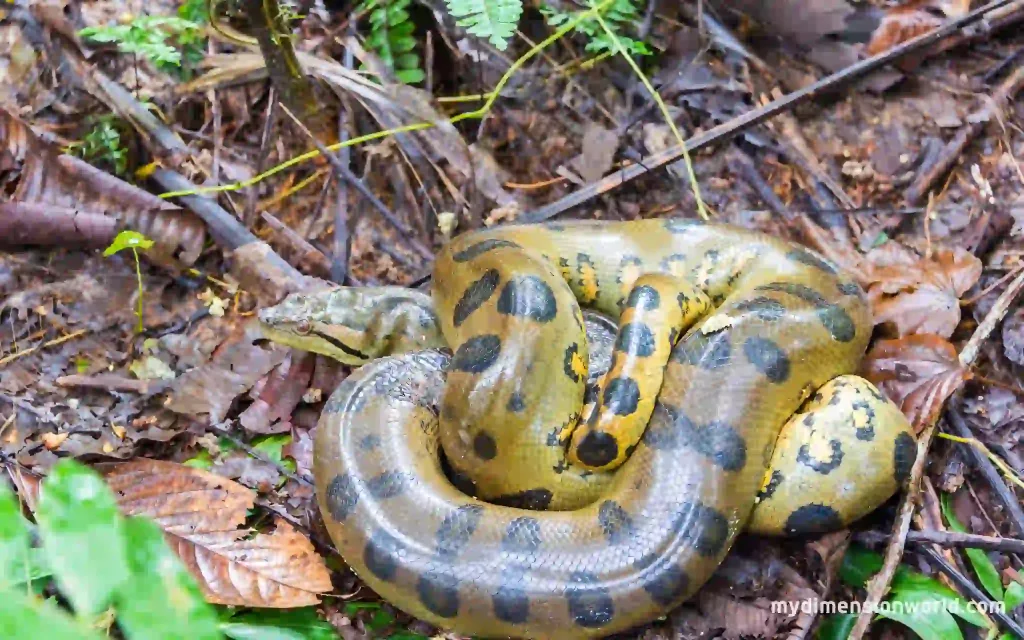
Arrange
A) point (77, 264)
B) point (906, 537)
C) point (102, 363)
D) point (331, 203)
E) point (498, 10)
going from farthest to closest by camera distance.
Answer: point (331, 203) < point (77, 264) < point (102, 363) < point (498, 10) < point (906, 537)

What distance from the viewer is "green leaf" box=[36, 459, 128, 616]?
1240mm

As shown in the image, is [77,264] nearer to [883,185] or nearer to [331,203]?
[331,203]

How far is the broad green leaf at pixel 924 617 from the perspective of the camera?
10.4ft

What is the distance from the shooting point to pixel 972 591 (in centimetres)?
324

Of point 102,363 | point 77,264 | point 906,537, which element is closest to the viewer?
point 906,537

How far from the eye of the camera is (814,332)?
354 centimetres

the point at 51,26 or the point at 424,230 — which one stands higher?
the point at 51,26

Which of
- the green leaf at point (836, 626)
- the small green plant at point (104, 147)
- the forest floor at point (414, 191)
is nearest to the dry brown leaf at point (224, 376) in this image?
the forest floor at point (414, 191)

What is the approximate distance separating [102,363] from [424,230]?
6.32 ft

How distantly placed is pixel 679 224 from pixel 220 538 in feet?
8.88

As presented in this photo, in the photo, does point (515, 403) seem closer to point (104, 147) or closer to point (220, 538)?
point (220, 538)

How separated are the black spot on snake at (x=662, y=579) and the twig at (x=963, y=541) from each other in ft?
3.28

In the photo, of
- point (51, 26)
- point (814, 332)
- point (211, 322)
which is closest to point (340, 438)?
point (211, 322)

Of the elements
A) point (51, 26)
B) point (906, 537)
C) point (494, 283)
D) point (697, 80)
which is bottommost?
point (906, 537)
